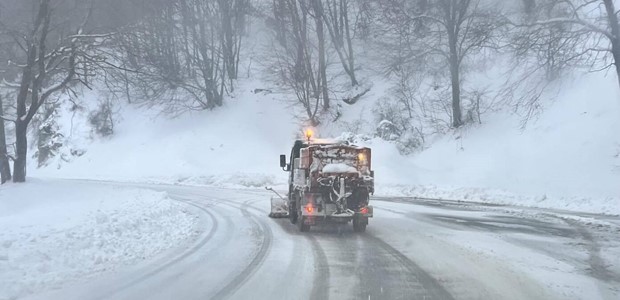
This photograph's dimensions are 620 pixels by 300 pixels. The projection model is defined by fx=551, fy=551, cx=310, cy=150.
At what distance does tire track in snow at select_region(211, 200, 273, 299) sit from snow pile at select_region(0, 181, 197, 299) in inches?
65.0

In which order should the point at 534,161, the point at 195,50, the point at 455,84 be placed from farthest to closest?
the point at 195,50 → the point at 455,84 → the point at 534,161

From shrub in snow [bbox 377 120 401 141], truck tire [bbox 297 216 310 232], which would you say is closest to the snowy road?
truck tire [bbox 297 216 310 232]

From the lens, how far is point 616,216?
15.7 meters

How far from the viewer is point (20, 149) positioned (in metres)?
25.6

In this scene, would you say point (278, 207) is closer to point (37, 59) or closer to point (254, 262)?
point (254, 262)

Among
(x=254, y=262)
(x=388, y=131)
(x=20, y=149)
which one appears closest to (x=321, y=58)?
(x=388, y=131)

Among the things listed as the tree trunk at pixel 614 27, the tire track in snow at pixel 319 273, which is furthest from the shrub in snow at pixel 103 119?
the tire track in snow at pixel 319 273

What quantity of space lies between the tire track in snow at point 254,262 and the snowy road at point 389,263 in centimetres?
2

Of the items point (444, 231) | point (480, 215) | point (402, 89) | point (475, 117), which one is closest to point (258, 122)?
point (402, 89)

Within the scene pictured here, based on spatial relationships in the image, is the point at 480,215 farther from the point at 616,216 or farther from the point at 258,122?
the point at 258,122

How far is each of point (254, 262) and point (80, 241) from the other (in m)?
3.12

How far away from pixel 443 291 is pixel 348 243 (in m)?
4.36

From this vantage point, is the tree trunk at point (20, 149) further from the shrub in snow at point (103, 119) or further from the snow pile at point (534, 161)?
the shrub in snow at point (103, 119)

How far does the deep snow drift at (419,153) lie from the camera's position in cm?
2144
